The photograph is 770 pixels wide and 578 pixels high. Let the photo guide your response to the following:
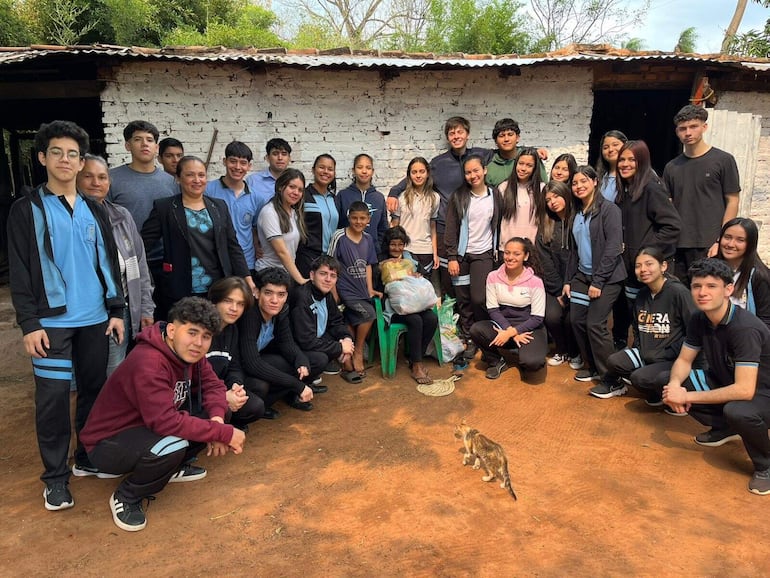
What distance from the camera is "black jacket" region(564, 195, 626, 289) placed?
4.32m

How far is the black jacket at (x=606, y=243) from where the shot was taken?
14.2 feet

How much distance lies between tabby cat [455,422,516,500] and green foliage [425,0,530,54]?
38.9 ft

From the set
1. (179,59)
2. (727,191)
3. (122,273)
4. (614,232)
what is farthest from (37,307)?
(727,191)

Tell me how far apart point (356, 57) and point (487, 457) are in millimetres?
4002

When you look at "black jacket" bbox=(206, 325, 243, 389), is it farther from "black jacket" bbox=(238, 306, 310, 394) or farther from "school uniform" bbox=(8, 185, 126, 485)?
"school uniform" bbox=(8, 185, 126, 485)

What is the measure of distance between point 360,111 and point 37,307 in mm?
3998

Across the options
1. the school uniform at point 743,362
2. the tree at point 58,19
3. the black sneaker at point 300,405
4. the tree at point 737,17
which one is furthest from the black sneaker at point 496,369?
the tree at point 737,17

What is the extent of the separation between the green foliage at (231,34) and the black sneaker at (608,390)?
1021cm

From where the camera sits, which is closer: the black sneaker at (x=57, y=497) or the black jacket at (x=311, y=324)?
the black sneaker at (x=57, y=497)

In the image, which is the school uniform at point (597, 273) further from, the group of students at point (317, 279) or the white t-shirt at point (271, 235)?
the white t-shirt at point (271, 235)

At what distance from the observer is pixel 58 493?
2.88 meters

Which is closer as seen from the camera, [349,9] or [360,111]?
[360,111]

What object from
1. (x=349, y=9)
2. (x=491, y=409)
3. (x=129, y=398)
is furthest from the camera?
(x=349, y=9)

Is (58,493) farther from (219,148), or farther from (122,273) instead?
(219,148)
